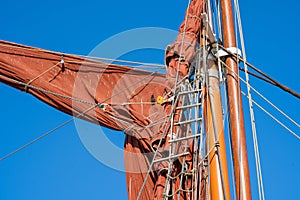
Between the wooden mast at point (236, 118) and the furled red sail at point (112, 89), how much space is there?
0.67 metres

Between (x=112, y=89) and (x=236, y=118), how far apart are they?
301 centimetres

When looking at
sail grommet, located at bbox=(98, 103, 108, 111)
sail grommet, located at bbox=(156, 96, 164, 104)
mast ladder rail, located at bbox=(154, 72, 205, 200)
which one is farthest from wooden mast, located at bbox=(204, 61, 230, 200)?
sail grommet, located at bbox=(98, 103, 108, 111)

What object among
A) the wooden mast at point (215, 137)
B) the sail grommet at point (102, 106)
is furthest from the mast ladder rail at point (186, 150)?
the sail grommet at point (102, 106)

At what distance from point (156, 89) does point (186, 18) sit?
1340 millimetres

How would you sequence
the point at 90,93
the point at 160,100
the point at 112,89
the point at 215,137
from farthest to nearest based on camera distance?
the point at 112,89, the point at 90,93, the point at 160,100, the point at 215,137

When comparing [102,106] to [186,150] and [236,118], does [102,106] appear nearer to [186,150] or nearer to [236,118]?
[186,150]

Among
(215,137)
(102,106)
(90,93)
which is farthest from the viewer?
(90,93)

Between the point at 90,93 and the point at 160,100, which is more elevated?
the point at 90,93

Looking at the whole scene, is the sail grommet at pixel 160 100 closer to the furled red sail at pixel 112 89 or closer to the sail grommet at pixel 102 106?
the furled red sail at pixel 112 89

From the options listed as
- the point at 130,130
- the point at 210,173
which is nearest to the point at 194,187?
the point at 210,173

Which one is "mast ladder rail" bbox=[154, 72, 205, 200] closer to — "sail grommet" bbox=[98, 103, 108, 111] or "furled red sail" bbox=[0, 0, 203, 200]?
"furled red sail" bbox=[0, 0, 203, 200]

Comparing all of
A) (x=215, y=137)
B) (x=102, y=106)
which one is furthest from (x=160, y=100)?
(x=215, y=137)

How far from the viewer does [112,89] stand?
10.7 meters

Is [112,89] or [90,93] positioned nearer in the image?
[90,93]
